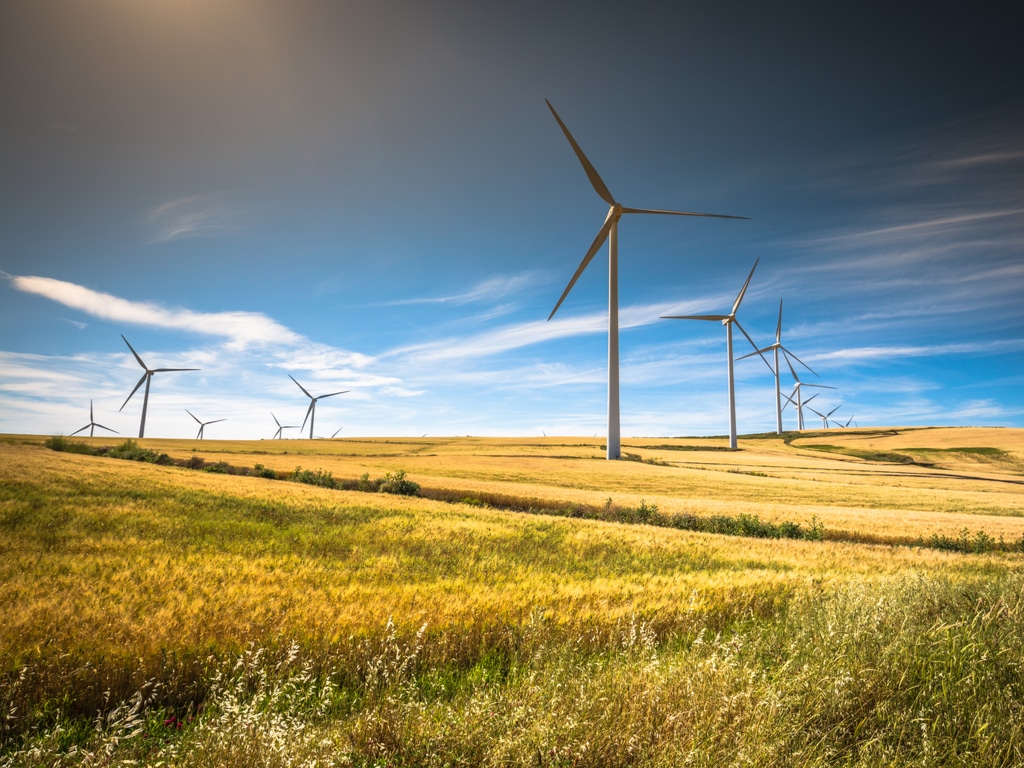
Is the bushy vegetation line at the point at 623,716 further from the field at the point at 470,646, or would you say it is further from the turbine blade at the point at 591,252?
the turbine blade at the point at 591,252

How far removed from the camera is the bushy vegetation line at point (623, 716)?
4.58m

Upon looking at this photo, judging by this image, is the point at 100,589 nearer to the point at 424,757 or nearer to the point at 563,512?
the point at 424,757

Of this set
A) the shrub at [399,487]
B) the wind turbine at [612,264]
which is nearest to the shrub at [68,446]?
the shrub at [399,487]

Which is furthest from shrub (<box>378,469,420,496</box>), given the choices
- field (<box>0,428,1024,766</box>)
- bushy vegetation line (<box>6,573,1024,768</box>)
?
bushy vegetation line (<box>6,573,1024,768</box>)

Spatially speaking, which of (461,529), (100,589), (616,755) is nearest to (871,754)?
(616,755)

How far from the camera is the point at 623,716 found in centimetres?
506

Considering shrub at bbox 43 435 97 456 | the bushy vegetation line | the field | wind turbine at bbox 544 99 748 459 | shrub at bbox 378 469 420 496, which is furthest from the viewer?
wind turbine at bbox 544 99 748 459

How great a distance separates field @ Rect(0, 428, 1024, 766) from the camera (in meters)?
4.86

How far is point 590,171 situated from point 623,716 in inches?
2898

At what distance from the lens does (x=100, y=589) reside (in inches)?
381

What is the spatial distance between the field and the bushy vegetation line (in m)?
0.04

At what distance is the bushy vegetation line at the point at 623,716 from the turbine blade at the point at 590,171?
6595cm

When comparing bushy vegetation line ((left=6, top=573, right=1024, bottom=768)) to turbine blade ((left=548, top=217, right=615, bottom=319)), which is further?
turbine blade ((left=548, top=217, right=615, bottom=319))

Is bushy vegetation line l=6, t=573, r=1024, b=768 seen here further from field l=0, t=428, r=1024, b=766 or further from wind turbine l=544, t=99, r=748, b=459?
wind turbine l=544, t=99, r=748, b=459
